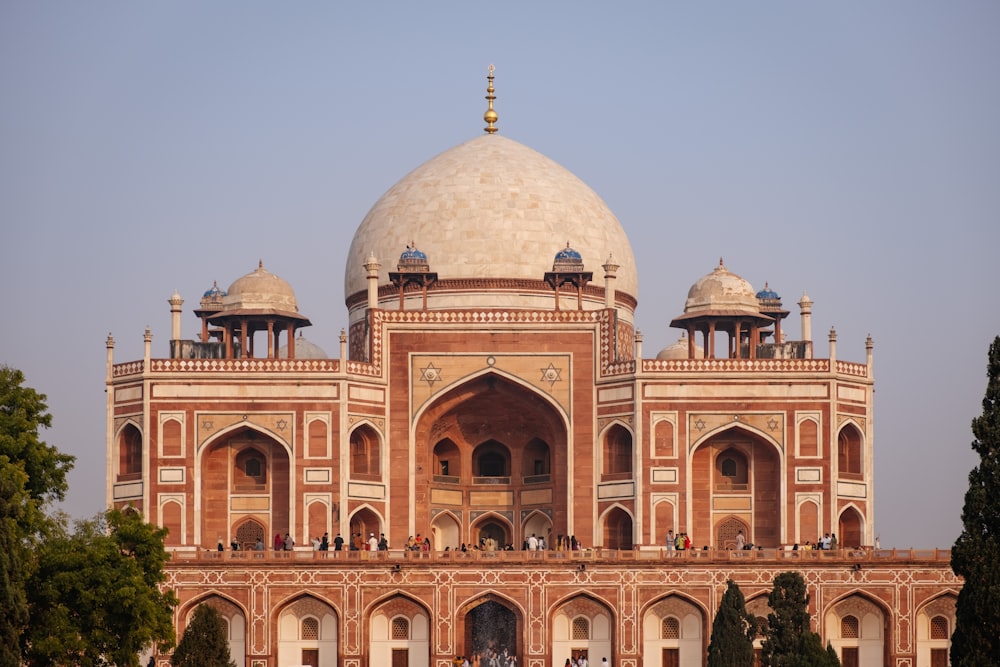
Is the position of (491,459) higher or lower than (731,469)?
higher

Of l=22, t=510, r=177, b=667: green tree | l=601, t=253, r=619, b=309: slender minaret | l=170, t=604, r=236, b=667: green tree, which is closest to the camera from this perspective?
l=22, t=510, r=177, b=667: green tree

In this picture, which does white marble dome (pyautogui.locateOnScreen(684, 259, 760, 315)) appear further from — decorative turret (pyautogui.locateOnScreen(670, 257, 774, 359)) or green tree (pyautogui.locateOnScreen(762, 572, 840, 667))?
green tree (pyautogui.locateOnScreen(762, 572, 840, 667))

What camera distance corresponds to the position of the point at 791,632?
37.6m

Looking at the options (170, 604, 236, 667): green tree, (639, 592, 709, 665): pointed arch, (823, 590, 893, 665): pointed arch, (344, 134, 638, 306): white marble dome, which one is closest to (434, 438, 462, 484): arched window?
(344, 134, 638, 306): white marble dome

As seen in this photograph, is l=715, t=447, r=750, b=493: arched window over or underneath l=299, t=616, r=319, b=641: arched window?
over

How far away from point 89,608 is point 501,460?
15563 millimetres

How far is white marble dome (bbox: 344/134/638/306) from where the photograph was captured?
49656 mm

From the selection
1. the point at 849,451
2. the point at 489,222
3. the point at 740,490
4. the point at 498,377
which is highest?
the point at 489,222

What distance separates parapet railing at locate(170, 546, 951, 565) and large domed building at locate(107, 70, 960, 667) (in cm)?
6

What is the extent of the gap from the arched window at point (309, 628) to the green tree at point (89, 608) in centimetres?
582

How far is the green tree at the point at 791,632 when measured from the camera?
3622 centimetres

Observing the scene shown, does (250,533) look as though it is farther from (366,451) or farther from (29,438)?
(29,438)

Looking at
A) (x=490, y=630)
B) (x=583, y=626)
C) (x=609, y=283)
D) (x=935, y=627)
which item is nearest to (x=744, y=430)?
(x=609, y=283)

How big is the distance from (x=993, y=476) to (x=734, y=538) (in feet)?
46.5
